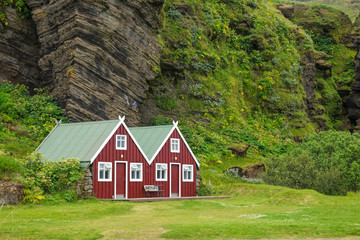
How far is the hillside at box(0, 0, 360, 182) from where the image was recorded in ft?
177

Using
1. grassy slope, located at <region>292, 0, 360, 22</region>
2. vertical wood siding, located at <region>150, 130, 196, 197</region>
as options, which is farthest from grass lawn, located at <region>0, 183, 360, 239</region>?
grassy slope, located at <region>292, 0, 360, 22</region>

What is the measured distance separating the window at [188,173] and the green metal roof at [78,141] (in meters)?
9.05

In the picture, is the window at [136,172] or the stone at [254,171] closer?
the window at [136,172]

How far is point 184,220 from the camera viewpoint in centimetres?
2639

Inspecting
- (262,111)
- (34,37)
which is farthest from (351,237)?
(262,111)

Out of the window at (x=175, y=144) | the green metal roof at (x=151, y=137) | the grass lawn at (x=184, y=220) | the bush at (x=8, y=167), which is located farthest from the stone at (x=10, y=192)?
the window at (x=175, y=144)

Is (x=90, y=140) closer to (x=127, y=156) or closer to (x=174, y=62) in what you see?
(x=127, y=156)

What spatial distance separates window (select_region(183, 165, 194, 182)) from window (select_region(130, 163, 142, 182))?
5252 millimetres

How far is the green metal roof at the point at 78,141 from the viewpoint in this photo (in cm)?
3856

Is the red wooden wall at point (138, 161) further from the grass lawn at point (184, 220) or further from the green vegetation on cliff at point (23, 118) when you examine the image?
the green vegetation on cliff at point (23, 118)

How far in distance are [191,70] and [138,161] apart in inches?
1260

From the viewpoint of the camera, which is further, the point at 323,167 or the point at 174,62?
the point at 174,62

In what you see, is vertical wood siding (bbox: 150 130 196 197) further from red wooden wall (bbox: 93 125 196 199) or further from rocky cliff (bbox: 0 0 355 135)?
rocky cliff (bbox: 0 0 355 135)

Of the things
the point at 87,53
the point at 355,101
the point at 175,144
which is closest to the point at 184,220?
the point at 175,144
